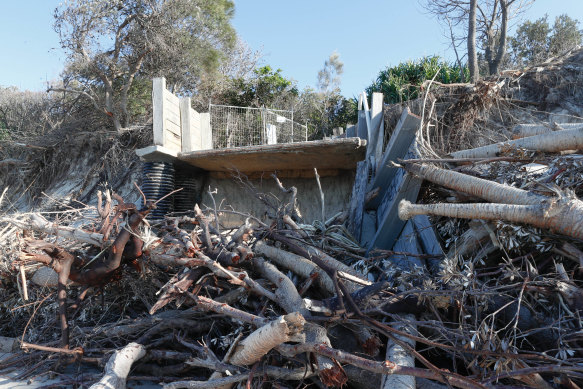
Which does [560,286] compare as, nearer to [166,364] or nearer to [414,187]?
[414,187]

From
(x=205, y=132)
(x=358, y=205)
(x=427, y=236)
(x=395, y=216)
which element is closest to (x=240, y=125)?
(x=205, y=132)

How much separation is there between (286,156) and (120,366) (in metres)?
3.70

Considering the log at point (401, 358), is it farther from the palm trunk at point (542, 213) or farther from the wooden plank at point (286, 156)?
the wooden plank at point (286, 156)

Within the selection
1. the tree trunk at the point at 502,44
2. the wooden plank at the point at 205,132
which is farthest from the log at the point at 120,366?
the tree trunk at the point at 502,44

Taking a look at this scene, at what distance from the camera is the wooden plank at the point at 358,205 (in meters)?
4.00

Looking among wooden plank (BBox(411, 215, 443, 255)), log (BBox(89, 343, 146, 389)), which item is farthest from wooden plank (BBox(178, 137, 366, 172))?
log (BBox(89, 343, 146, 389))

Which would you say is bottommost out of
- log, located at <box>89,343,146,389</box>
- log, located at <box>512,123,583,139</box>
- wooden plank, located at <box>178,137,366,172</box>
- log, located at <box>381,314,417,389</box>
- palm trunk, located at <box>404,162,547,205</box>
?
log, located at <box>89,343,146,389</box>

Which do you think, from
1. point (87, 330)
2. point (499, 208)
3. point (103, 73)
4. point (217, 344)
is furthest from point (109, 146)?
point (499, 208)

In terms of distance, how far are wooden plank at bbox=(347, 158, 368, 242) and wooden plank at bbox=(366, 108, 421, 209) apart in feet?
0.32

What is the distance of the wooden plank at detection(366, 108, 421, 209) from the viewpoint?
146 inches

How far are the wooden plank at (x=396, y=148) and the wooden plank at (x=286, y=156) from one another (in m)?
0.80

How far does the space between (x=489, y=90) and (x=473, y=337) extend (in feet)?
13.0

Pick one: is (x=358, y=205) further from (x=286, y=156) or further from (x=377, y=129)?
(x=286, y=156)

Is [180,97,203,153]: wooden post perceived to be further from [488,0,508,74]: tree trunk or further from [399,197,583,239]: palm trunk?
[488,0,508,74]: tree trunk
